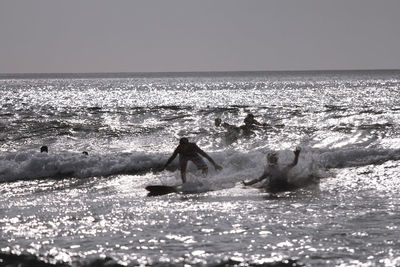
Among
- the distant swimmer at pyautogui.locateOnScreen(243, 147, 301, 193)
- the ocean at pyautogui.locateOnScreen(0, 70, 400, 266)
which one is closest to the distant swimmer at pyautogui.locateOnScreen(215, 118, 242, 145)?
the ocean at pyautogui.locateOnScreen(0, 70, 400, 266)

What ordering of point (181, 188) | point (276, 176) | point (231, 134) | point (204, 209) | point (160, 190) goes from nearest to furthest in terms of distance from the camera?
point (204, 209)
point (160, 190)
point (181, 188)
point (276, 176)
point (231, 134)

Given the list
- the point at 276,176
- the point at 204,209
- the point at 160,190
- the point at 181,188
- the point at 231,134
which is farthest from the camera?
the point at 231,134

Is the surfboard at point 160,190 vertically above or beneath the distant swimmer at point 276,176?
beneath

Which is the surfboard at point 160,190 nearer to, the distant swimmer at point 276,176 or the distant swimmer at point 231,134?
the distant swimmer at point 276,176

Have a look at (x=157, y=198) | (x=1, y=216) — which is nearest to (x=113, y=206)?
(x=157, y=198)

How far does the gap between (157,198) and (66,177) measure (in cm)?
584

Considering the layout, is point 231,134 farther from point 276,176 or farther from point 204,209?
point 204,209

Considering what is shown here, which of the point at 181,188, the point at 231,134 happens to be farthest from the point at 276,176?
the point at 231,134

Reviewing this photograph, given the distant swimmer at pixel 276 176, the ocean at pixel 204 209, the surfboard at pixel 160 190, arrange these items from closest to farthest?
the ocean at pixel 204 209 < the surfboard at pixel 160 190 < the distant swimmer at pixel 276 176

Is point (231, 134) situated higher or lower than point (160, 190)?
lower

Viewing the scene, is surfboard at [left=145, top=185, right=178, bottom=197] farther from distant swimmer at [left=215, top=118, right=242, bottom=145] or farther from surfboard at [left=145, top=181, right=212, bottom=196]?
distant swimmer at [left=215, top=118, right=242, bottom=145]

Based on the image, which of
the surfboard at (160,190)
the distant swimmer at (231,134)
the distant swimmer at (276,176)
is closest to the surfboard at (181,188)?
the surfboard at (160,190)

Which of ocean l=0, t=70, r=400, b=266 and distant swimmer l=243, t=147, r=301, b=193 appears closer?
ocean l=0, t=70, r=400, b=266

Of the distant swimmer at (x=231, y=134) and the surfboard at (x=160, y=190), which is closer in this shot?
the surfboard at (x=160, y=190)
